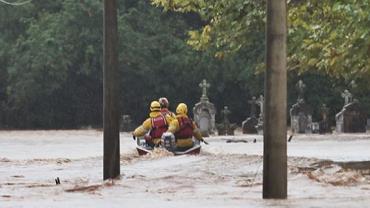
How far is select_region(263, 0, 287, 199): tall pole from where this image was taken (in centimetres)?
1130

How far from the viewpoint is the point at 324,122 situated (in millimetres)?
47594

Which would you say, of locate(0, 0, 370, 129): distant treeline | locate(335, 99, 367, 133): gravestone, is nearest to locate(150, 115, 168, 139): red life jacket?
locate(335, 99, 367, 133): gravestone

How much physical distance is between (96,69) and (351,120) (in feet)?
57.8

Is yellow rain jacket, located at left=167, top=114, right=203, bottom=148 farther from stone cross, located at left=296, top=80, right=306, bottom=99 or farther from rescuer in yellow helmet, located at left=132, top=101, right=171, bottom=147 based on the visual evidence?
stone cross, located at left=296, top=80, right=306, bottom=99

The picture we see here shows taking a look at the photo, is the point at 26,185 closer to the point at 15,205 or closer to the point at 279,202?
the point at 15,205

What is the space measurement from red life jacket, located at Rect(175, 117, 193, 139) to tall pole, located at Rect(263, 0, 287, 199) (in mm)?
12123

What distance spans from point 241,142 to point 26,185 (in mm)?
20402

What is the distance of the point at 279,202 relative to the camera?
1090 centimetres

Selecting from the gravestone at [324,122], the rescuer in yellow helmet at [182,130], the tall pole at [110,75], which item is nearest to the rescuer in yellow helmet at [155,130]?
the rescuer in yellow helmet at [182,130]

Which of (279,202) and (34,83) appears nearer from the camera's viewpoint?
(279,202)

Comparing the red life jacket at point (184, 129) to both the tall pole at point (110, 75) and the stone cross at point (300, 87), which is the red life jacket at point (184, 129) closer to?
the tall pole at point (110, 75)

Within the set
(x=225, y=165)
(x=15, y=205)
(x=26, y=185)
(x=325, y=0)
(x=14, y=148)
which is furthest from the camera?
(x=14, y=148)

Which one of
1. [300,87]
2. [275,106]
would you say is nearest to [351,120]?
[300,87]

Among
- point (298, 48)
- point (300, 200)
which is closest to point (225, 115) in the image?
point (298, 48)
